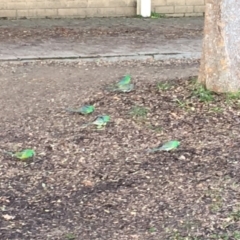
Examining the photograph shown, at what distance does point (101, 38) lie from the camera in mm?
10820

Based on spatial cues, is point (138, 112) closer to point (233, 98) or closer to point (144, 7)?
point (233, 98)

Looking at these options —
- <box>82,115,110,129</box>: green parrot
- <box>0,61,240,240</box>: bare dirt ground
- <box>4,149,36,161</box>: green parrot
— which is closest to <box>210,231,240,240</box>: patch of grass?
<box>0,61,240,240</box>: bare dirt ground

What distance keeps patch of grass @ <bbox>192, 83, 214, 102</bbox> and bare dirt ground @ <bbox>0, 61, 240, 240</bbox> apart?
0.05 ft

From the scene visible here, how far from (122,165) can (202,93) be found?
1.65 metres

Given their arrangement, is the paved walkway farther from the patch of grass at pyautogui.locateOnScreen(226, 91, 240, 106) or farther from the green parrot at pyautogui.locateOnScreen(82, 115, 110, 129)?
the green parrot at pyautogui.locateOnScreen(82, 115, 110, 129)

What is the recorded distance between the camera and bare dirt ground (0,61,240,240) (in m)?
4.12

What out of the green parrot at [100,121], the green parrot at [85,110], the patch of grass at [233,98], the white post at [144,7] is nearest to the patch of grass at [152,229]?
the green parrot at [100,121]

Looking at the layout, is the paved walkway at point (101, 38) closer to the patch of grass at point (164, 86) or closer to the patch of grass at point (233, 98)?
the patch of grass at point (164, 86)

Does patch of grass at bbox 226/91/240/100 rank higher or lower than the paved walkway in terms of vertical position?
higher

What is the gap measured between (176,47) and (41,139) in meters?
4.82

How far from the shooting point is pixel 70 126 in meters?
5.92

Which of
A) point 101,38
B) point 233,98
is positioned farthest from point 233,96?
point 101,38

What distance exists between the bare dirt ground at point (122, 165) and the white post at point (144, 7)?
613 cm

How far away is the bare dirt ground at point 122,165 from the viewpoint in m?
4.12
